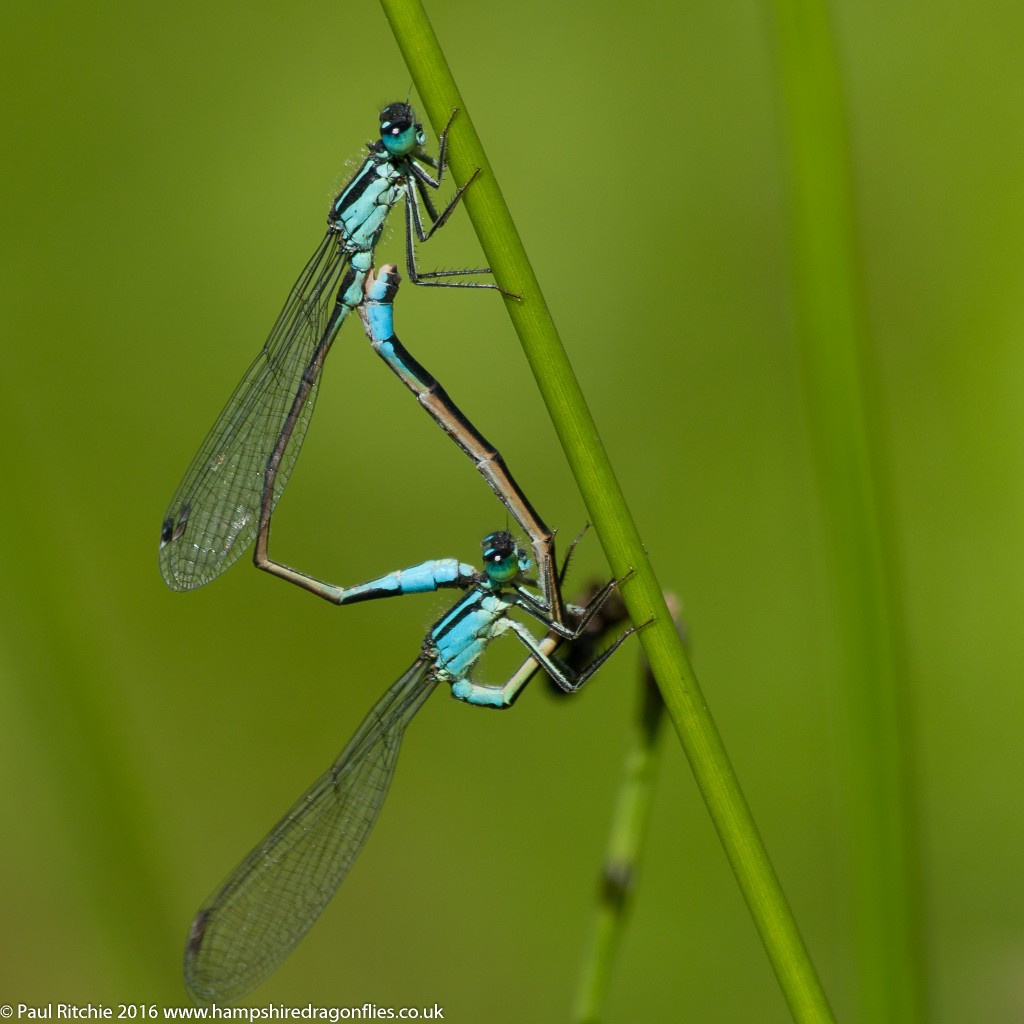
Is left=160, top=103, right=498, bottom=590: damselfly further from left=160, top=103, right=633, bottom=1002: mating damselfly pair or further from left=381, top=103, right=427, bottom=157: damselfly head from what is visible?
left=381, top=103, right=427, bottom=157: damselfly head

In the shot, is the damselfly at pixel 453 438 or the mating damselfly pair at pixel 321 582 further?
the mating damselfly pair at pixel 321 582

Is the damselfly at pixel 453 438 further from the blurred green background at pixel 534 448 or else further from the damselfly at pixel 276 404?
the blurred green background at pixel 534 448

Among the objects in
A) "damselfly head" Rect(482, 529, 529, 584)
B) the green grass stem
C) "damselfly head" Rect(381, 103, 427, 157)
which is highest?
"damselfly head" Rect(381, 103, 427, 157)

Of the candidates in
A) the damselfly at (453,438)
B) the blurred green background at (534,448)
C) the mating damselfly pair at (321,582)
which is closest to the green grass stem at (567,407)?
the damselfly at (453,438)

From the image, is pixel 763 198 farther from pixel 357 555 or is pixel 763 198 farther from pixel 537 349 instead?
pixel 537 349

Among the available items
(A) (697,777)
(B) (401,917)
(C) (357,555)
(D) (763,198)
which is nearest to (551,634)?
(A) (697,777)

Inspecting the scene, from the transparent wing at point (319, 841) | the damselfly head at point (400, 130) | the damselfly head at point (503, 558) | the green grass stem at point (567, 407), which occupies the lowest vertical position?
the transparent wing at point (319, 841)

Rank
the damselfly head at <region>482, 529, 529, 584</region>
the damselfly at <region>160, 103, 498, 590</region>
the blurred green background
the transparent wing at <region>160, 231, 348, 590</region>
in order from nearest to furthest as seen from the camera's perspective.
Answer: the damselfly head at <region>482, 529, 529, 584</region>, the damselfly at <region>160, 103, 498, 590</region>, the transparent wing at <region>160, 231, 348, 590</region>, the blurred green background

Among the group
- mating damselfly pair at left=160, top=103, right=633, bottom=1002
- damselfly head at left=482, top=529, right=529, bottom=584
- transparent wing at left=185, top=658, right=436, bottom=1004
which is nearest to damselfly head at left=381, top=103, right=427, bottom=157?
mating damselfly pair at left=160, top=103, right=633, bottom=1002
